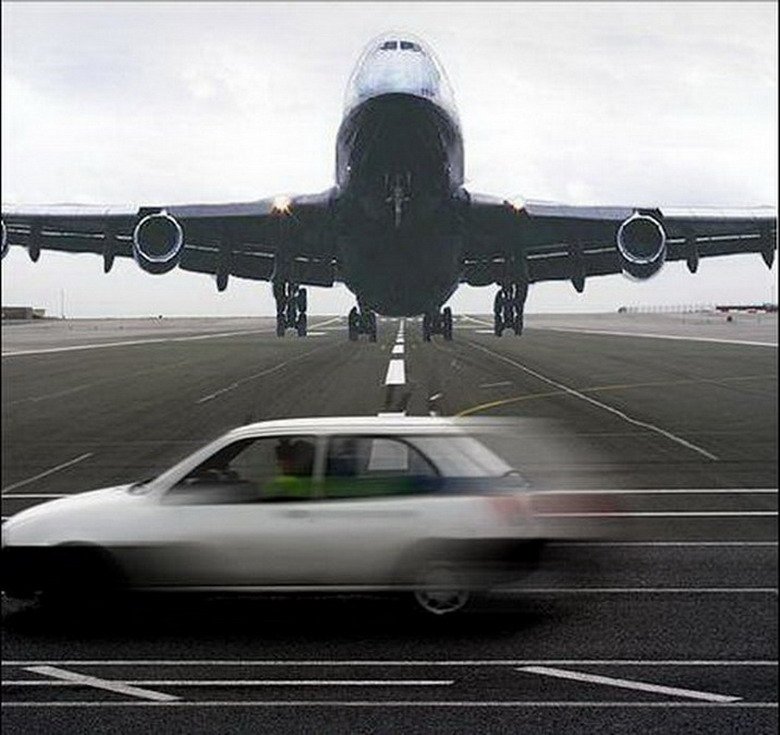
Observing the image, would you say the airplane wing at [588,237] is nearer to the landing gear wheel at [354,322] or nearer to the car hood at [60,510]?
the landing gear wheel at [354,322]

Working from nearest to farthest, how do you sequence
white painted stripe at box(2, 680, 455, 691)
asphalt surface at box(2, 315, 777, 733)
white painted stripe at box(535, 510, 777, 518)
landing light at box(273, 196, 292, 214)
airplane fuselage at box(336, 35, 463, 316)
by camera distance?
airplane fuselage at box(336, 35, 463, 316)
landing light at box(273, 196, 292, 214)
asphalt surface at box(2, 315, 777, 733)
white painted stripe at box(535, 510, 777, 518)
white painted stripe at box(2, 680, 455, 691)

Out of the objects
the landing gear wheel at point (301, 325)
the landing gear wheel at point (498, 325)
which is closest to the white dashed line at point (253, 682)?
the landing gear wheel at point (498, 325)

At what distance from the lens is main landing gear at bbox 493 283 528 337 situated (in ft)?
30.3

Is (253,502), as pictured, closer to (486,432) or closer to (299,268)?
(486,432)

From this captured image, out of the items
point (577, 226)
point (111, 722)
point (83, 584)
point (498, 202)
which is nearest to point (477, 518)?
point (83, 584)

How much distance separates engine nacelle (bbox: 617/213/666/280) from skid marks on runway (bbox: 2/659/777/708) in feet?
75.0

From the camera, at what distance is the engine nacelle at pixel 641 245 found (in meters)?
9.04

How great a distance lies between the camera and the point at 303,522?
3855 millimetres

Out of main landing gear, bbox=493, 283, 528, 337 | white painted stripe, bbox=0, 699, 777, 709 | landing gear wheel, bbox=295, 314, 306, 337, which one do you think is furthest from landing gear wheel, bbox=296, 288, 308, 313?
white painted stripe, bbox=0, 699, 777, 709

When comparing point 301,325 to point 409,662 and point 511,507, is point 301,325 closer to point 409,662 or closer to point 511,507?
point 511,507

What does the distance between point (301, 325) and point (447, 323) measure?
1732 mm

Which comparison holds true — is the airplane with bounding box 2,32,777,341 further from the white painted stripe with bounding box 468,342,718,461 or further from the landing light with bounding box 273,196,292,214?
the white painted stripe with bounding box 468,342,718,461

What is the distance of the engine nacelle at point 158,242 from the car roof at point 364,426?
476cm

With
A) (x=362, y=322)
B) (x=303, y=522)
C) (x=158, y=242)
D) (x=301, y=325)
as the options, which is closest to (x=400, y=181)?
(x=362, y=322)
